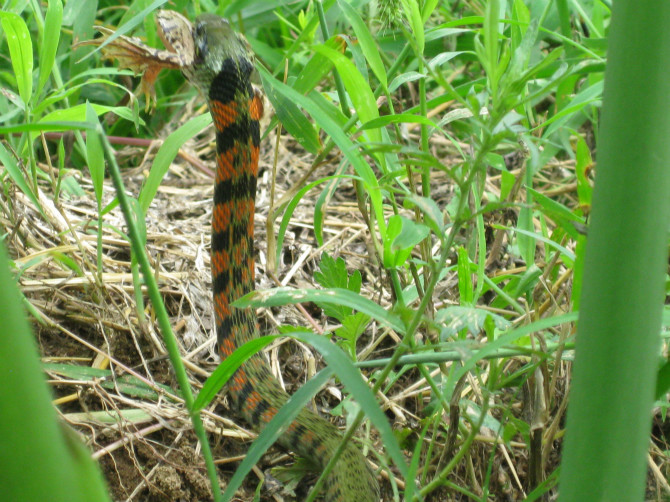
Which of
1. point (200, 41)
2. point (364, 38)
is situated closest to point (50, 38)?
point (200, 41)

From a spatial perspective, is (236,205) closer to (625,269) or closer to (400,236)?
(400,236)

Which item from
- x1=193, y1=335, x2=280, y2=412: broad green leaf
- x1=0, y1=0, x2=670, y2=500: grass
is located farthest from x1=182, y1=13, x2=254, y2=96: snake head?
x1=193, y1=335, x2=280, y2=412: broad green leaf

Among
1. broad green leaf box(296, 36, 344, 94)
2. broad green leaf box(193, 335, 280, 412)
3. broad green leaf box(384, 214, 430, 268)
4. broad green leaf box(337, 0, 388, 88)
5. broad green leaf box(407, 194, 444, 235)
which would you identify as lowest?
broad green leaf box(193, 335, 280, 412)

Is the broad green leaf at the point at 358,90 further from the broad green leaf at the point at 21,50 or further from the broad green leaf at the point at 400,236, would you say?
the broad green leaf at the point at 21,50

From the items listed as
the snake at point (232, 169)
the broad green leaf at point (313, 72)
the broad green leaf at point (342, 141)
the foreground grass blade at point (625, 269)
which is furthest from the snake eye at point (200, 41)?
the foreground grass blade at point (625, 269)

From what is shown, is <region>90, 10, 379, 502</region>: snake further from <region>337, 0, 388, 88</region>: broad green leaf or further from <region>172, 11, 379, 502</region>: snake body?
<region>337, 0, 388, 88</region>: broad green leaf

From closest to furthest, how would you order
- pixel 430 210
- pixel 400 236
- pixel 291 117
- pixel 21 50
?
pixel 430 210
pixel 400 236
pixel 291 117
pixel 21 50

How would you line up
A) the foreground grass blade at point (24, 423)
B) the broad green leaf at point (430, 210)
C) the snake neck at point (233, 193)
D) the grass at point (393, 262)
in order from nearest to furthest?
the foreground grass blade at point (24, 423)
the grass at point (393, 262)
the broad green leaf at point (430, 210)
the snake neck at point (233, 193)

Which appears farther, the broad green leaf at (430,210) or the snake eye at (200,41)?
the snake eye at (200,41)

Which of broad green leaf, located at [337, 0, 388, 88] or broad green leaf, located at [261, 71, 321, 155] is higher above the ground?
broad green leaf, located at [337, 0, 388, 88]
